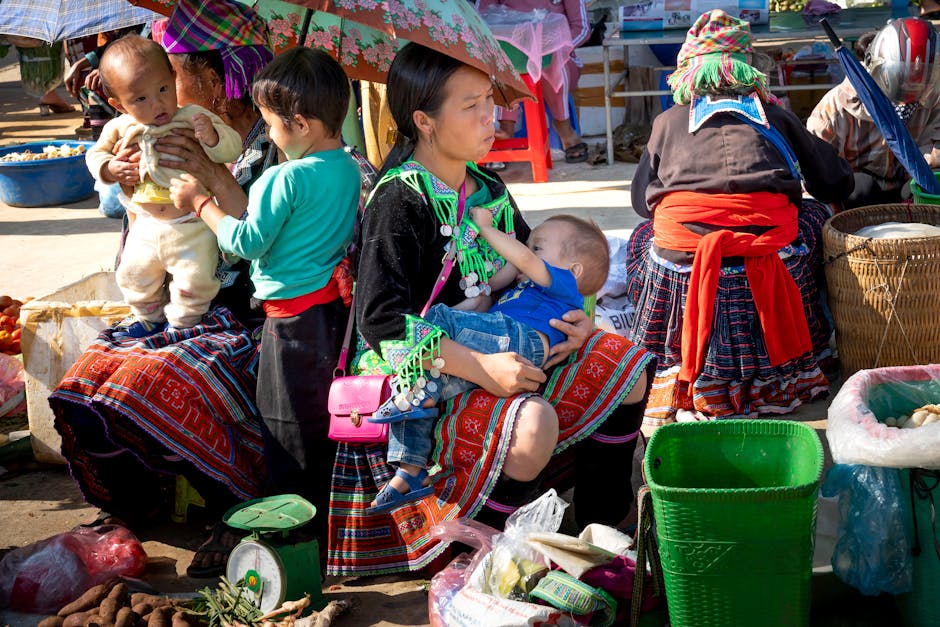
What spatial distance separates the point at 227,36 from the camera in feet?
11.4

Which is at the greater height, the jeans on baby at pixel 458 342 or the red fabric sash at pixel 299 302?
the red fabric sash at pixel 299 302

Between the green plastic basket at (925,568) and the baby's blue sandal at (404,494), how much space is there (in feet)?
4.13

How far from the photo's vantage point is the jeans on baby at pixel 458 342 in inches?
118

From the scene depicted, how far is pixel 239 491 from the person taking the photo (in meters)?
3.42

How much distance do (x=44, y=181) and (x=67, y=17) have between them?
3873 millimetres

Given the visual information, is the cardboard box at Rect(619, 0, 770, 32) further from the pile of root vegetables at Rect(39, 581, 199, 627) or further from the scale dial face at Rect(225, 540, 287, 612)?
the pile of root vegetables at Rect(39, 581, 199, 627)

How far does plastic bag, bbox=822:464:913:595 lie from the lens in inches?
103

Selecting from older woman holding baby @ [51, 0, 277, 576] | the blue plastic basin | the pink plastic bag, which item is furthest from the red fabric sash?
the blue plastic basin

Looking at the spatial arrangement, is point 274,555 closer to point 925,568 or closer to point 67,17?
point 925,568

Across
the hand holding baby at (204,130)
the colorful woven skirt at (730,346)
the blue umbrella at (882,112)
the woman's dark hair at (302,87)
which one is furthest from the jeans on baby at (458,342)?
the blue umbrella at (882,112)

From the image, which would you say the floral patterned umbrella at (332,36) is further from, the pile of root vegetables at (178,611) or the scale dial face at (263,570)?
the pile of root vegetables at (178,611)

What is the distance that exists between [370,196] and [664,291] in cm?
162

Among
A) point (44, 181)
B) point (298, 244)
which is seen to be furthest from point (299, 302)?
point (44, 181)

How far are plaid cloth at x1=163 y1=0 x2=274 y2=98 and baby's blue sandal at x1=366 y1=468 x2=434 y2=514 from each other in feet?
4.83
